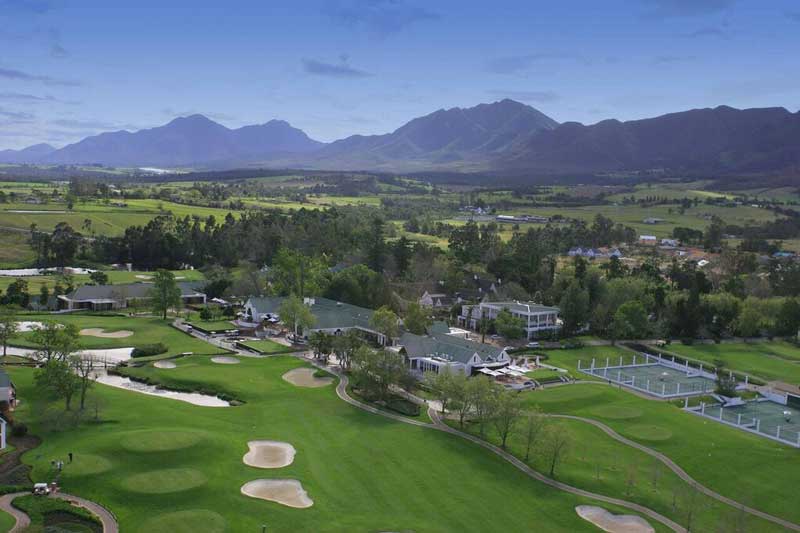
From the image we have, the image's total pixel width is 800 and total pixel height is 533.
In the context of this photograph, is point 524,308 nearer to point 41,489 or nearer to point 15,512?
point 41,489

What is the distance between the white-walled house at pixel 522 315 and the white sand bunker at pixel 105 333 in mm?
40765

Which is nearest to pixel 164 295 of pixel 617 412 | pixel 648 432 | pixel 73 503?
pixel 73 503

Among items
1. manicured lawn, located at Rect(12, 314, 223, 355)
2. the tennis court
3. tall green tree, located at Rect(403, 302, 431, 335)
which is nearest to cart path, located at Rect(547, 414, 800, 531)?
the tennis court

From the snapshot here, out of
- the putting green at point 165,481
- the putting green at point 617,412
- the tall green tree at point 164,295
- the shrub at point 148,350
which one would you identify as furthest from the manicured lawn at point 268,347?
the putting green at point 617,412

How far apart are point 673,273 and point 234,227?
82.2 meters

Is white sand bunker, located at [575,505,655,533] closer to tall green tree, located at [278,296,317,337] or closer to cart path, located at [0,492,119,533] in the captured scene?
cart path, located at [0,492,119,533]

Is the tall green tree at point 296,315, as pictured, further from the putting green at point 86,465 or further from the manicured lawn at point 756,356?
the manicured lawn at point 756,356

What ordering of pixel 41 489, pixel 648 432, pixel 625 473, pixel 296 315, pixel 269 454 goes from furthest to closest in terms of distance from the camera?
pixel 296 315 → pixel 648 432 → pixel 625 473 → pixel 269 454 → pixel 41 489

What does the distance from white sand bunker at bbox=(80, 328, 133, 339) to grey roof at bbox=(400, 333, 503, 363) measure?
30682 mm

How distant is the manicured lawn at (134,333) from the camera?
234ft

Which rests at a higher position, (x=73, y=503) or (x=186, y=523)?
(x=73, y=503)

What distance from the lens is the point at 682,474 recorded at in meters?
45.9

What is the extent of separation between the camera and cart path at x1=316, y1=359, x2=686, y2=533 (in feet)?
131

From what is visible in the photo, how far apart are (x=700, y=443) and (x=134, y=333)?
57413mm
